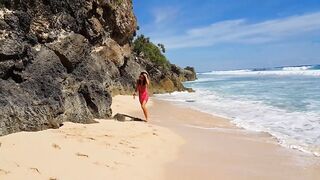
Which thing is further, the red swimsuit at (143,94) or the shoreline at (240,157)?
the red swimsuit at (143,94)

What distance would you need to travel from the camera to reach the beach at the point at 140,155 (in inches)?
211

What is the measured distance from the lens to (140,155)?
6.70m

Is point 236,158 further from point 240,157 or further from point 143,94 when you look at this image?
point 143,94

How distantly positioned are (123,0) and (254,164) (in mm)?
18391

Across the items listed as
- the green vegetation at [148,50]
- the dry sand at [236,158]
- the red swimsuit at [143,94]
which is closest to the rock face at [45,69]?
the red swimsuit at [143,94]

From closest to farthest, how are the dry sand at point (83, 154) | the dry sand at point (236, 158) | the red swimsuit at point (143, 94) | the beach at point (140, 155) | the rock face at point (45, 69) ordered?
the dry sand at point (83, 154), the beach at point (140, 155), the dry sand at point (236, 158), the rock face at point (45, 69), the red swimsuit at point (143, 94)

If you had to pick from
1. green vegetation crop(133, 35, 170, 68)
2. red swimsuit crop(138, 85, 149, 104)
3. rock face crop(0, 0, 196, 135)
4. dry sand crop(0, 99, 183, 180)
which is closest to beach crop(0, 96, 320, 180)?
dry sand crop(0, 99, 183, 180)

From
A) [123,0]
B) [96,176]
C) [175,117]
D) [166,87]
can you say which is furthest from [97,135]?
[166,87]

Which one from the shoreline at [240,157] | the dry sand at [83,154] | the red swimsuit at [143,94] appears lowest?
the shoreline at [240,157]

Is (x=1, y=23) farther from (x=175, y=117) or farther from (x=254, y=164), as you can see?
(x=175, y=117)

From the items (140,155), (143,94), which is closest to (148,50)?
(143,94)

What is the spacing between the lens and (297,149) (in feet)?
26.0

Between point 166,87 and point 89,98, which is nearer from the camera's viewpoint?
point 89,98

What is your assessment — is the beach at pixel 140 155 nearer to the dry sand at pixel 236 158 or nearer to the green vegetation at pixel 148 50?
the dry sand at pixel 236 158
